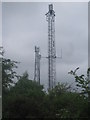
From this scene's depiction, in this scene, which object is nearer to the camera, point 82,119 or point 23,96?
point 82,119

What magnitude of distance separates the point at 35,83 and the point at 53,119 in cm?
1662

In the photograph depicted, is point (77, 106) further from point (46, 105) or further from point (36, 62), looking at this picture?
point (36, 62)

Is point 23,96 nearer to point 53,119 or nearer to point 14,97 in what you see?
point 14,97

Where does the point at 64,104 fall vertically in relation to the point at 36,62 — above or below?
below

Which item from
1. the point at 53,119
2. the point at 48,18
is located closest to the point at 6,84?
the point at 48,18

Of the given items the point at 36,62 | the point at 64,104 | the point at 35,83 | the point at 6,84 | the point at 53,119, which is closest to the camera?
the point at 64,104

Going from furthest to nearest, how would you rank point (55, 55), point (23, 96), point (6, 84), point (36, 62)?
point (36, 62)
point (55, 55)
point (6, 84)
point (23, 96)

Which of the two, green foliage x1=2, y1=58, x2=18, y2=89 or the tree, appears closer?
the tree

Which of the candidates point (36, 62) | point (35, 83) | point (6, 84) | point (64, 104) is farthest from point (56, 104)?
point (35, 83)

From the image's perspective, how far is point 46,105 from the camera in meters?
11.0

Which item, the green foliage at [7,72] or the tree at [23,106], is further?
the green foliage at [7,72]

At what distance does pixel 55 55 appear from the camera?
64.7 ft

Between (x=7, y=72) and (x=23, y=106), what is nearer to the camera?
(x=23, y=106)

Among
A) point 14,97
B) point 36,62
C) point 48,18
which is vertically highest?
point 48,18
